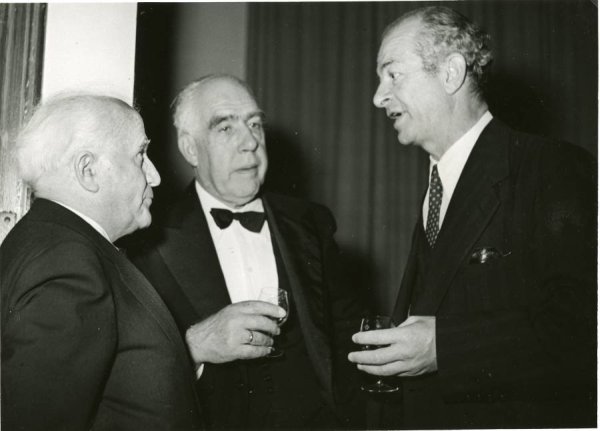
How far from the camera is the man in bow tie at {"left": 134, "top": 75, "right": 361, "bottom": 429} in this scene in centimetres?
185

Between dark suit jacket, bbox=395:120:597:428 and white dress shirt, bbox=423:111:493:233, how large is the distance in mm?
87

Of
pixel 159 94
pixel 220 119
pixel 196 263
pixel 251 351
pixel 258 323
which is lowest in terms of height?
pixel 251 351

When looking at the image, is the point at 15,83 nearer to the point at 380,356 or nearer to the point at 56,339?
the point at 56,339

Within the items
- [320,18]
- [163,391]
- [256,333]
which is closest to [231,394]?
[256,333]

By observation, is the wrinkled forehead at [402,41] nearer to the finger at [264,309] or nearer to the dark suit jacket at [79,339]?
the finger at [264,309]

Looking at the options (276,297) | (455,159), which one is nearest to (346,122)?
(455,159)

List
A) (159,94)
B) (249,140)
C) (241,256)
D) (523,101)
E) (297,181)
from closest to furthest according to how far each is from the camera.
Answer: (241,256)
(249,140)
(159,94)
(523,101)
(297,181)

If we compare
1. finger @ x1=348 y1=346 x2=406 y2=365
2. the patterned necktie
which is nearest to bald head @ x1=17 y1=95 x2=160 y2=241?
finger @ x1=348 y1=346 x2=406 y2=365

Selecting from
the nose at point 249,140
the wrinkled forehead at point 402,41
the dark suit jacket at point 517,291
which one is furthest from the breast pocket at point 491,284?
the nose at point 249,140

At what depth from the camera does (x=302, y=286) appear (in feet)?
6.72

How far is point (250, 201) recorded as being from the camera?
86.6 inches

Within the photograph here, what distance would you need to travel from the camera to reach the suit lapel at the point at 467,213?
1692mm

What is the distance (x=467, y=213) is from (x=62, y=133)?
1.23 m

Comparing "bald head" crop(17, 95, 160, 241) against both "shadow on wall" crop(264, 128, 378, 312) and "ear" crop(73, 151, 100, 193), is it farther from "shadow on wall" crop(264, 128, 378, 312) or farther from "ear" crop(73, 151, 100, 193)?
"shadow on wall" crop(264, 128, 378, 312)
